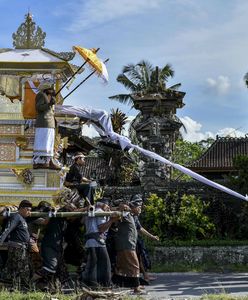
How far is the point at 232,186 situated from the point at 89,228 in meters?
7.45

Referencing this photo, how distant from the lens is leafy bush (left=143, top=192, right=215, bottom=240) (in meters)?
15.9

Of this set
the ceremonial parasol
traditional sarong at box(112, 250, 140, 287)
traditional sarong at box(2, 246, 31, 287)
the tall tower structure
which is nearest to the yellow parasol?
the ceremonial parasol

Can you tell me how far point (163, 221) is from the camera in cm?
1605

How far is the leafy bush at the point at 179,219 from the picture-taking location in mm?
15906

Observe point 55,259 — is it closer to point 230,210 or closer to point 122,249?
point 122,249

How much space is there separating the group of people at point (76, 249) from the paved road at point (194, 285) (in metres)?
0.64

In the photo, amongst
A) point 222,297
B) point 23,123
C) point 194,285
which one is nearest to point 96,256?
point 222,297

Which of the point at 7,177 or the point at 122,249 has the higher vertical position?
the point at 7,177

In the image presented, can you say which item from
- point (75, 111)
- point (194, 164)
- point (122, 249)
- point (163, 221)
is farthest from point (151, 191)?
point (194, 164)

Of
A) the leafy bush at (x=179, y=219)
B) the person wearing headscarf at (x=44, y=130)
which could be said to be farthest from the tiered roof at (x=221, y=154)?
the person wearing headscarf at (x=44, y=130)

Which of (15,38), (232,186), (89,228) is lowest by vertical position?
(89,228)

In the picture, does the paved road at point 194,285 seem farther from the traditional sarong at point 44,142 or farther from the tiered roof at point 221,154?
the tiered roof at point 221,154

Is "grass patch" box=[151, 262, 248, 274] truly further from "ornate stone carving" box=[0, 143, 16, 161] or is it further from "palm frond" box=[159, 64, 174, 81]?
"palm frond" box=[159, 64, 174, 81]

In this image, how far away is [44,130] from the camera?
12453 millimetres
